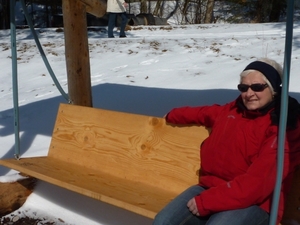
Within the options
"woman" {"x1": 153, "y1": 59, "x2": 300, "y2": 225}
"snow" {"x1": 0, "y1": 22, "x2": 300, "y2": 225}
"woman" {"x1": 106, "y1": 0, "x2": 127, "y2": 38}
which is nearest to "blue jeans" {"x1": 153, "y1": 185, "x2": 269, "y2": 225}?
"woman" {"x1": 153, "y1": 59, "x2": 300, "y2": 225}

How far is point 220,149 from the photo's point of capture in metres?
2.96

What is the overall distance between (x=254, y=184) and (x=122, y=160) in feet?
5.16

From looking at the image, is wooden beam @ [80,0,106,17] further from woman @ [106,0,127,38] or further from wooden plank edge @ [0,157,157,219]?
woman @ [106,0,127,38]

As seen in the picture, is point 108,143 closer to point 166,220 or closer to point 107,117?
point 107,117

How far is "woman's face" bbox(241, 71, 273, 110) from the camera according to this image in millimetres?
2820

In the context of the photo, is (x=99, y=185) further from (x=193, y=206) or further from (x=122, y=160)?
(x=193, y=206)

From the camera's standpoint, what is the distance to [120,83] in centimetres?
805

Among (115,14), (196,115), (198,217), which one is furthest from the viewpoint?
(115,14)

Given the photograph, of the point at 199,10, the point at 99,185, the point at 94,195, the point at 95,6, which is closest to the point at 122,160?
the point at 99,185

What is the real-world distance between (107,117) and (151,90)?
10.3 ft

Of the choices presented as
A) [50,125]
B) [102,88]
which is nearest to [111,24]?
[102,88]

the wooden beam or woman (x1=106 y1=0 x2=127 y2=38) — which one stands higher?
the wooden beam

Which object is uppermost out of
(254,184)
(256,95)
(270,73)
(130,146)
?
(270,73)

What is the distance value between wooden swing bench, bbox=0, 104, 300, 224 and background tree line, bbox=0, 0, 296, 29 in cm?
1763
